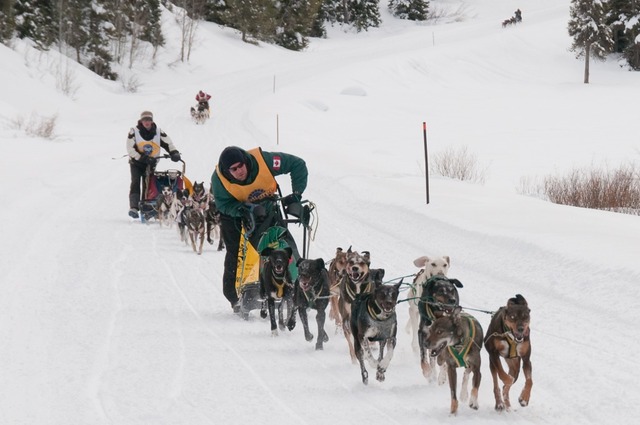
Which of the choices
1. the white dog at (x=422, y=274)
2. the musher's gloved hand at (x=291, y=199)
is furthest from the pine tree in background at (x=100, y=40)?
the white dog at (x=422, y=274)

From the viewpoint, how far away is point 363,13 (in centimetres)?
6862

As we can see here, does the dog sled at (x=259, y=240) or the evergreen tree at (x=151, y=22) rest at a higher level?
the evergreen tree at (x=151, y=22)

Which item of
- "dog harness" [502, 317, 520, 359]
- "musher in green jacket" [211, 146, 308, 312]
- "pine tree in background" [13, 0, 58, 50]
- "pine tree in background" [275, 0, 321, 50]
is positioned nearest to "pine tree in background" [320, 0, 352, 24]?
"pine tree in background" [275, 0, 321, 50]

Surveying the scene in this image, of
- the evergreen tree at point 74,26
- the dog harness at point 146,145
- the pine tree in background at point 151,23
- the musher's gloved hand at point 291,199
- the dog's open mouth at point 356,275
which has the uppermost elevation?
the pine tree in background at point 151,23

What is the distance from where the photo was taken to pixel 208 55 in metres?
52.1

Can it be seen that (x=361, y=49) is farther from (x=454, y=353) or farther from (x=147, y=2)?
(x=454, y=353)

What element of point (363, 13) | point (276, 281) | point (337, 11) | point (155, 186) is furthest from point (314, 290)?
point (337, 11)

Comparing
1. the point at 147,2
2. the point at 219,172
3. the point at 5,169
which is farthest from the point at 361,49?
the point at 219,172

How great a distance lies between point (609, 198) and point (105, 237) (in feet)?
29.2

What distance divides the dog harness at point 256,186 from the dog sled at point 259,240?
10 centimetres

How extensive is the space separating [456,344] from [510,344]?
332 millimetres

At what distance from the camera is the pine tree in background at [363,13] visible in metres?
68.3

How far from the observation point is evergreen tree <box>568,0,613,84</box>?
50031 mm

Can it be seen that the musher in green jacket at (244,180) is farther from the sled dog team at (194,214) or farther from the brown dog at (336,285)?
the sled dog team at (194,214)
